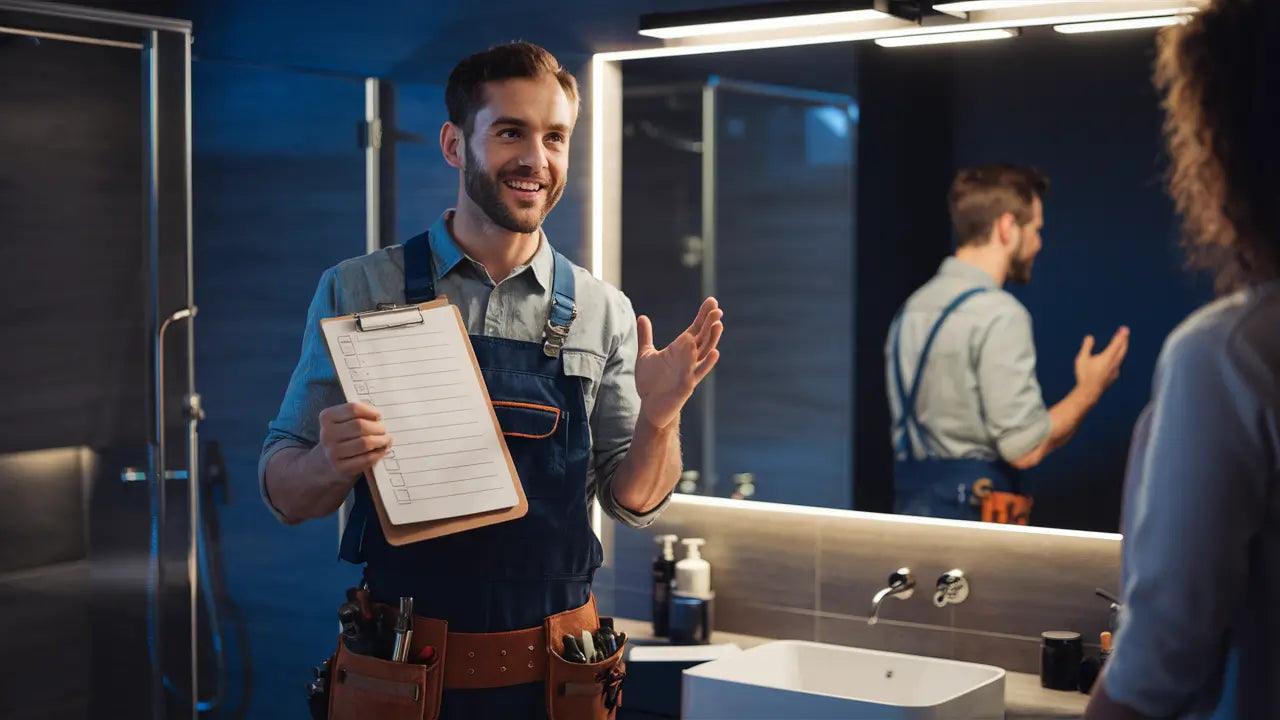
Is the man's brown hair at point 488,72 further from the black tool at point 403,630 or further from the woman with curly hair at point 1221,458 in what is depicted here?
the woman with curly hair at point 1221,458

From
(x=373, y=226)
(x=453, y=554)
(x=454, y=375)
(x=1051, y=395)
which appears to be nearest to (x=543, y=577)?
(x=453, y=554)

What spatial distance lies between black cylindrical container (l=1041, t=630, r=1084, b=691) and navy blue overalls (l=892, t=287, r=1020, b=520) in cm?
29

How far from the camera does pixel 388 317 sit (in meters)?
1.90

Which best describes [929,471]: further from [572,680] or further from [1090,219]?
[572,680]

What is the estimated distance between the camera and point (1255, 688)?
104 cm

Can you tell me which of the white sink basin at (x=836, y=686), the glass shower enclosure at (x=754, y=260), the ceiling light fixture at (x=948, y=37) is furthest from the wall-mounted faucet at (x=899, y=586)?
the ceiling light fixture at (x=948, y=37)

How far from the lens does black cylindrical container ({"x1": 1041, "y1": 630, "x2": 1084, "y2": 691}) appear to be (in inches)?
101

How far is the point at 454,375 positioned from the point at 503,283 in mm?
196

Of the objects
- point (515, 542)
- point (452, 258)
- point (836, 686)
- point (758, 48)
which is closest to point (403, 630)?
point (515, 542)

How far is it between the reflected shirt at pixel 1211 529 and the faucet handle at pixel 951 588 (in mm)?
1672

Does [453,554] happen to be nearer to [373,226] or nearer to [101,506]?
[101,506]

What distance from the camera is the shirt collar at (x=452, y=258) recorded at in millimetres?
2035

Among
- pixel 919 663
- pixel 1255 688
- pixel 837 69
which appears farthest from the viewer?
pixel 837 69

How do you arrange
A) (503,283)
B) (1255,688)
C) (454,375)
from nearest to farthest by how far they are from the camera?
(1255,688), (454,375), (503,283)
